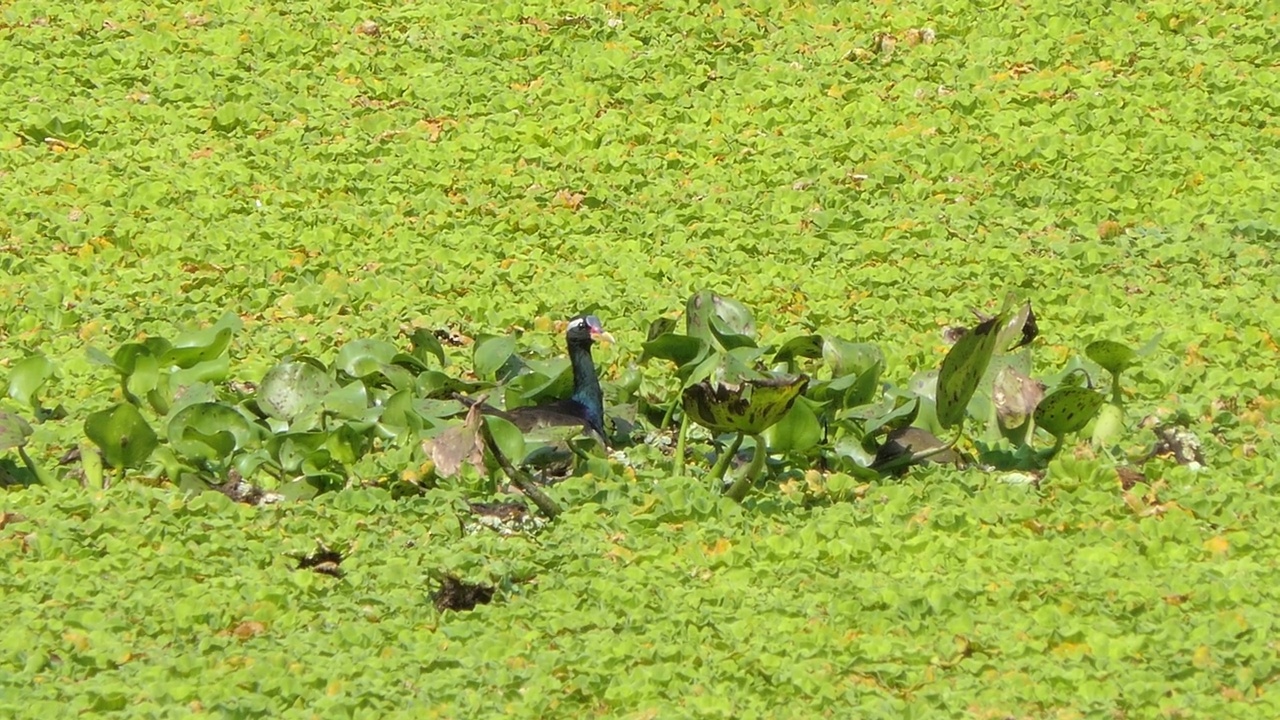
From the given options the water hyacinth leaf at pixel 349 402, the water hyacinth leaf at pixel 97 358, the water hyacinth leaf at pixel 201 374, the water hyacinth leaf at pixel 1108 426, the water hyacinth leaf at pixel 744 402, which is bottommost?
the water hyacinth leaf at pixel 1108 426

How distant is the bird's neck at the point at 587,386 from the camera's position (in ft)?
17.1

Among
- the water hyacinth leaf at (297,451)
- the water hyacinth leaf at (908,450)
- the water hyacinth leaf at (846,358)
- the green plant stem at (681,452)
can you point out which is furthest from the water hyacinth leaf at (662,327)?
the water hyacinth leaf at (297,451)

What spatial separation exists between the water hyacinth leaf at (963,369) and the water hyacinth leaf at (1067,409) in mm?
180

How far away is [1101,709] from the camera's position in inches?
138

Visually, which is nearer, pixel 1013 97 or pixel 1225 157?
pixel 1225 157

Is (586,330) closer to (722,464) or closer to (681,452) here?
(681,452)

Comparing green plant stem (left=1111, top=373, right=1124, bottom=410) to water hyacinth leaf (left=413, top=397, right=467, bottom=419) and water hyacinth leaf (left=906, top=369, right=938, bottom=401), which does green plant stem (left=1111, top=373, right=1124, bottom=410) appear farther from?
water hyacinth leaf (left=413, top=397, right=467, bottom=419)

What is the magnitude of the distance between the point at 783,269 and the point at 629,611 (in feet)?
9.13

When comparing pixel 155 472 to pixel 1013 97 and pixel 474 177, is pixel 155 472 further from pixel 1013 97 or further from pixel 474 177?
pixel 1013 97

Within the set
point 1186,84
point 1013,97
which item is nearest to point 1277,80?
point 1186,84

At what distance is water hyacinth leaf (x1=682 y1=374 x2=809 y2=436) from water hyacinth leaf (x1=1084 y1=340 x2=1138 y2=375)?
34.1 inches

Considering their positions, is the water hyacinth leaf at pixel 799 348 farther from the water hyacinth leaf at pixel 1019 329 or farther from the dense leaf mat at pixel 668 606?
the dense leaf mat at pixel 668 606

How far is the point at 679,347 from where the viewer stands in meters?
5.31

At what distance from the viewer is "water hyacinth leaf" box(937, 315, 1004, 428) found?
4621 millimetres
